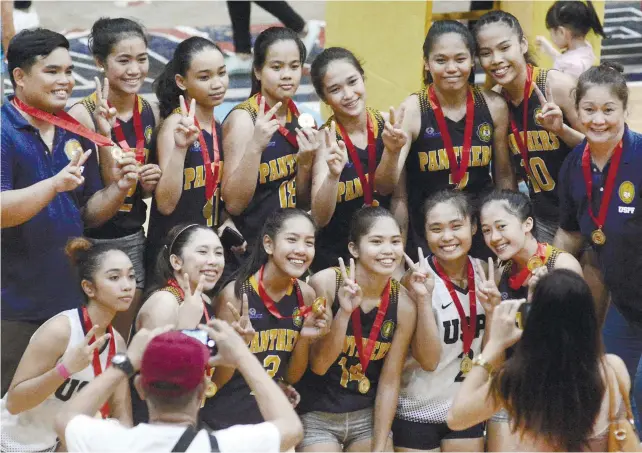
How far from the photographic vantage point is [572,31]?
7.35m

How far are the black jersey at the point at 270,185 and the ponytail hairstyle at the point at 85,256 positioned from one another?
83cm

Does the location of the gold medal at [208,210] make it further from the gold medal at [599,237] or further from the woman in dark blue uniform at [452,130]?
the gold medal at [599,237]

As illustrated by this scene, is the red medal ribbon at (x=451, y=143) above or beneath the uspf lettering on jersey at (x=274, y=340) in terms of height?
above

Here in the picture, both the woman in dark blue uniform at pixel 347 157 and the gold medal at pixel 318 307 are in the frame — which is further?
the woman in dark blue uniform at pixel 347 157

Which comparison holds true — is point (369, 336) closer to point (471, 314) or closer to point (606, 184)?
point (471, 314)

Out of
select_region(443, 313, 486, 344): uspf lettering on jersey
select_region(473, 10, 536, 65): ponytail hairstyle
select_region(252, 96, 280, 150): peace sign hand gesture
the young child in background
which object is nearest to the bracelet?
select_region(252, 96, 280, 150): peace sign hand gesture

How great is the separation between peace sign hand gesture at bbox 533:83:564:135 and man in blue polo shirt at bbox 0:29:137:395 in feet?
6.12

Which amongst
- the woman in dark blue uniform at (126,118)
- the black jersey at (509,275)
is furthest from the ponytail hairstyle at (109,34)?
the black jersey at (509,275)

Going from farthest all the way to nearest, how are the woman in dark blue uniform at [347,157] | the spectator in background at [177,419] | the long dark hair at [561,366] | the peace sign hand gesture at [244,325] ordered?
the woman in dark blue uniform at [347,157]
the peace sign hand gesture at [244,325]
the long dark hair at [561,366]
the spectator in background at [177,419]

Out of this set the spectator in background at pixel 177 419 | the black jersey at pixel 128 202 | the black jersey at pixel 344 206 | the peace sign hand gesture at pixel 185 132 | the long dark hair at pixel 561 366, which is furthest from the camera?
the black jersey at pixel 344 206

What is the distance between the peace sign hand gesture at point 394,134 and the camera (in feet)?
16.4

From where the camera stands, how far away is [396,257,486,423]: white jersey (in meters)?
4.94

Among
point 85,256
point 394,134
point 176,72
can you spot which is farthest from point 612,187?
point 85,256

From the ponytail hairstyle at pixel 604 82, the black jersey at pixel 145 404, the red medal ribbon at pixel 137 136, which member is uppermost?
the ponytail hairstyle at pixel 604 82
